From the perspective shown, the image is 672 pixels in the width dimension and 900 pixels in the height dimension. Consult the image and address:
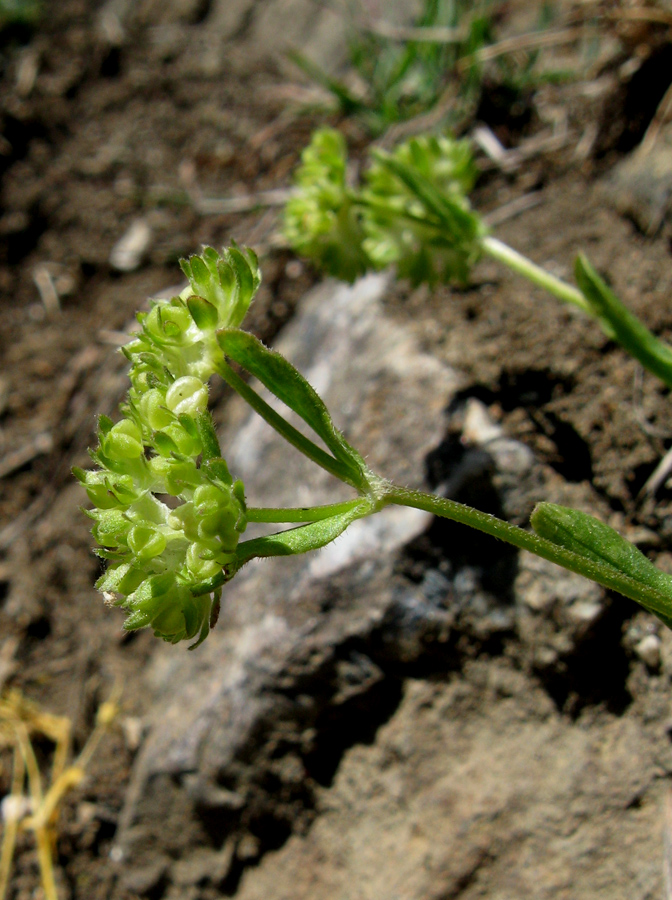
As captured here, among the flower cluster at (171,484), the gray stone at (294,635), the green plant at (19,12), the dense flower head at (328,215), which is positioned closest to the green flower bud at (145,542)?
the flower cluster at (171,484)

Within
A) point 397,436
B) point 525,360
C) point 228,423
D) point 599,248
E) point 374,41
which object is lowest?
point 228,423

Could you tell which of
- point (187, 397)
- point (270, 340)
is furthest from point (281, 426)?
point (270, 340)

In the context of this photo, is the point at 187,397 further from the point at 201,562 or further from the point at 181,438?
the point at 201,562

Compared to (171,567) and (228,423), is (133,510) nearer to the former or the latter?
(171,567)

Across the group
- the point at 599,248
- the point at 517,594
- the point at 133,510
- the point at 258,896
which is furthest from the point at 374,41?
the point at 258,896

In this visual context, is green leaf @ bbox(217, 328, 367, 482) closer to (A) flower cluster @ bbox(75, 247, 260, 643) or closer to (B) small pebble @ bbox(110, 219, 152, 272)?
(A) flower cluster @ bbox(75, 247, 260, 643)

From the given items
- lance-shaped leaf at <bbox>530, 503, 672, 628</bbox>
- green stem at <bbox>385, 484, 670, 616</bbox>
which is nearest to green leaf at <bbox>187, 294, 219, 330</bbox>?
green stem at <bbox>385, 484, 670, 616</bbox>
